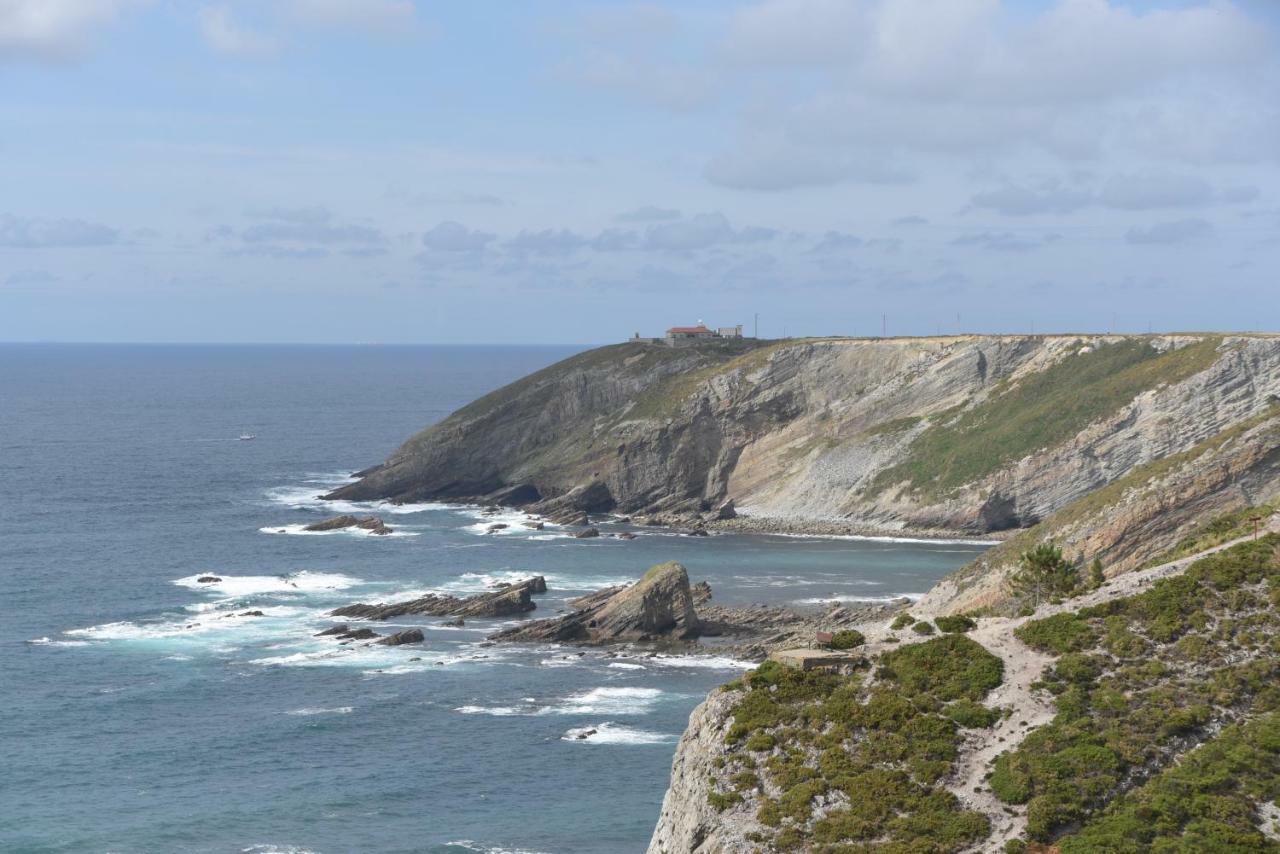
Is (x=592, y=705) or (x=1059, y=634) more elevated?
(x=1059, y=634)

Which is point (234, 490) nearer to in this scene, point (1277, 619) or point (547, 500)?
point (547, 500)

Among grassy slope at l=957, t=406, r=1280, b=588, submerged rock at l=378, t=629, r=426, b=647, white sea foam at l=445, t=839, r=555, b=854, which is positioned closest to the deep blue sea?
white sea foam at l=445, t=839, r=555, b=854

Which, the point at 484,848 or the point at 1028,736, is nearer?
the point at 1028,736

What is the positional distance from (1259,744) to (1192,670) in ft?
12.7

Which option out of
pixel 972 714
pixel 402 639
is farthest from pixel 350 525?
pixel 972 714

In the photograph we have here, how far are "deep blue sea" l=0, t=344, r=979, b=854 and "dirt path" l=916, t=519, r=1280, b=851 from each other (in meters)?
19.9

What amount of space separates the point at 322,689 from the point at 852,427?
87053 millimetres

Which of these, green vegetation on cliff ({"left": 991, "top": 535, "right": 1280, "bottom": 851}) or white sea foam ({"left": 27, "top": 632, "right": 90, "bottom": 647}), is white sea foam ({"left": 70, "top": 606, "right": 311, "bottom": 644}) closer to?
white sea foam ({"left": 27, "top": 632, "right": 90, "bottom": 647})

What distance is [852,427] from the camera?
514 ft

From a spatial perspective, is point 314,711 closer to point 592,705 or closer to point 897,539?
point 592,705

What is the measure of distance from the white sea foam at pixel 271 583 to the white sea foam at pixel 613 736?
41.3 m

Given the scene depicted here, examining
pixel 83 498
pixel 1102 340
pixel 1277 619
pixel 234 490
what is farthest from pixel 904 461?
pixel 1277 619

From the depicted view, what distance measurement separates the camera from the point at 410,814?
62406 millimetres

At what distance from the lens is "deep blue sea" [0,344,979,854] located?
203ft
